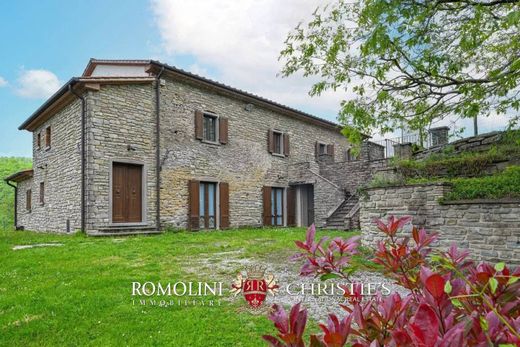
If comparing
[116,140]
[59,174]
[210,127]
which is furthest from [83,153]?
[210,127]

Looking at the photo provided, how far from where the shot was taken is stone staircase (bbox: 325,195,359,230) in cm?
1241

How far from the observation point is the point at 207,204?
45.8ft

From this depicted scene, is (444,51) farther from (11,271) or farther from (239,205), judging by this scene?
(239,205)

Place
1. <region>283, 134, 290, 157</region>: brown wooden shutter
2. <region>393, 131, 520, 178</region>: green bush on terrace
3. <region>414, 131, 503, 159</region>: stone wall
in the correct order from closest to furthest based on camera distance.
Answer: <region>393, 131, 520, 178</region>: green bush on terrace → <region>414, 131, 503, 159</region>: stone wall → <region>283, 134, 290, 157</region>: brown wooden shutter

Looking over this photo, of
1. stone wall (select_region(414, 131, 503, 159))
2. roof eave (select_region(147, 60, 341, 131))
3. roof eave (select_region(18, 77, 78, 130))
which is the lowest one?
stone wall (select_region(414, 131, 503, 159))

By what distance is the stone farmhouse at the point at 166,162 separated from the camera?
36.5 feet

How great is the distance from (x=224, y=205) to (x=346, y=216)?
4855 millimetres

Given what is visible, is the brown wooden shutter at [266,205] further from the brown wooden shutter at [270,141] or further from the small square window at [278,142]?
the small square window at [278,142]

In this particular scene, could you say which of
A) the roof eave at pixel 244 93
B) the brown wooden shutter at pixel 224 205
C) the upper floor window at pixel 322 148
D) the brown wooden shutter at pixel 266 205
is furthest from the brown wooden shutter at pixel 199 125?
the upper floor window at pixel 322 148

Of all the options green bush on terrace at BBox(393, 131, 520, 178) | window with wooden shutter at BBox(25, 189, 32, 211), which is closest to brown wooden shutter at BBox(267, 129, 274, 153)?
green bush on terrace at BBox(393, 131, 520, 178)

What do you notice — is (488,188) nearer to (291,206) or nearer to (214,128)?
(214,128)

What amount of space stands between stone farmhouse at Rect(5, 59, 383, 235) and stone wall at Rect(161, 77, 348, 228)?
43 mm

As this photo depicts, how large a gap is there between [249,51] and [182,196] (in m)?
6.46

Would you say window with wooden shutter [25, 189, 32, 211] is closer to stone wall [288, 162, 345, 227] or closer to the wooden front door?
the wooden front door
